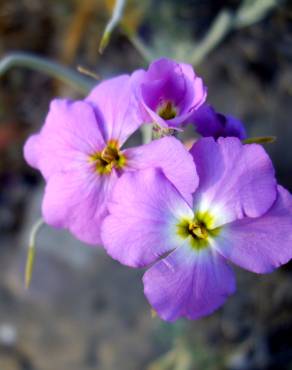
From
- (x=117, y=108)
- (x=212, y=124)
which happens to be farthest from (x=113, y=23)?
(x=212, y=124)

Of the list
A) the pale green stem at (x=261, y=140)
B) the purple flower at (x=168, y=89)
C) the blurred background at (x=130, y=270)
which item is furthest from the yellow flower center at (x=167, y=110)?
the blurred background at (x=130, y=270)

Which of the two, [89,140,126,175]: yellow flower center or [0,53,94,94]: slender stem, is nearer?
[89,140,126,175]: yellow flower center

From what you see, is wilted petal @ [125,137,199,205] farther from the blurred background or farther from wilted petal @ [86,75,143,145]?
the blurred background

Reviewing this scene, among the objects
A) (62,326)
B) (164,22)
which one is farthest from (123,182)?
(62,326)

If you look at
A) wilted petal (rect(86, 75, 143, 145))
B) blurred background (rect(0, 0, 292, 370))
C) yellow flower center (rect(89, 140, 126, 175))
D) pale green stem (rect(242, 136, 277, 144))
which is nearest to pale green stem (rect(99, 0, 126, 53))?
wilted petal (rect(86, 75, 143, 145))

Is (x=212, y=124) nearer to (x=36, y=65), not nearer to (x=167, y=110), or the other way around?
(x=167, y=110)

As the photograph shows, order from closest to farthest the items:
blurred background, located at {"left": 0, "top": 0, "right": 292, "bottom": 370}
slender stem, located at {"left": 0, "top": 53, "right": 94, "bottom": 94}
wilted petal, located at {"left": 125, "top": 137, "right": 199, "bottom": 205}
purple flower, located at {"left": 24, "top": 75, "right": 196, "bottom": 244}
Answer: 1. wilted petal, located at {"left": 125, "top": 137, "right": 199, "bottom": 205}
2. purple flower, located at {"left": 24, "top": 75, "right": 196, "bottom": 244}
3. slender stem, located at {"left": 0, "top": 53, "right": 94, "bottom": 94}
4. blurred background, located at {"left": 0, "top": 0, "right": 292, "bottom": 370}
